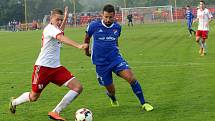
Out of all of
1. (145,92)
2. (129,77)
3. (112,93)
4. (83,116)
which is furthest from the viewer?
(145,92)

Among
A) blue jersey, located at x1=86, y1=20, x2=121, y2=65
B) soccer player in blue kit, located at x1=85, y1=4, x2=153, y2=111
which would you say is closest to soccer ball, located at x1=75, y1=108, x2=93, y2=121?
soccer player in blue kit, located at x1=85, y1=4, x2=153, y2=111

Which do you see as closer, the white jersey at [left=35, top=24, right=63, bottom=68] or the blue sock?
the white jersey at [left=35, top=24, right=63, bottom=68]

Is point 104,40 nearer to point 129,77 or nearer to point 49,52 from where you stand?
point 129,77

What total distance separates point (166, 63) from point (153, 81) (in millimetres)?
4413

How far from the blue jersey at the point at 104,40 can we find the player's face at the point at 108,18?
3.9 inches

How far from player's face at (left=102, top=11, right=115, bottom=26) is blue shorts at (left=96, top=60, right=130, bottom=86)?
804 millimetres

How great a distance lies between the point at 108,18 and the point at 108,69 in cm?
105

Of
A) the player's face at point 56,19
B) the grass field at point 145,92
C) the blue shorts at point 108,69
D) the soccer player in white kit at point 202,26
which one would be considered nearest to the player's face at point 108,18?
the blue shorts at point 108,69

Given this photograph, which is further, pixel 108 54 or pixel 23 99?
pixel 108 54

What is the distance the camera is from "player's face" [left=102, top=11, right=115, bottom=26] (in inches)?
375

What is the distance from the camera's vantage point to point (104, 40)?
994cm

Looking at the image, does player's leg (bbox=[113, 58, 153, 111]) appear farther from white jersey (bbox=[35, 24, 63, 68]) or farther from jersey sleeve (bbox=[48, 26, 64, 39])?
jersey sleeve (bbox=[48, 26, 64, 39])

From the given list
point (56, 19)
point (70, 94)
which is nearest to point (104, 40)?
point (56, 19)

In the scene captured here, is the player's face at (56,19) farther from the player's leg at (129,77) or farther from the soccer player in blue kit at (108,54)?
the player's leg at (129,77)
